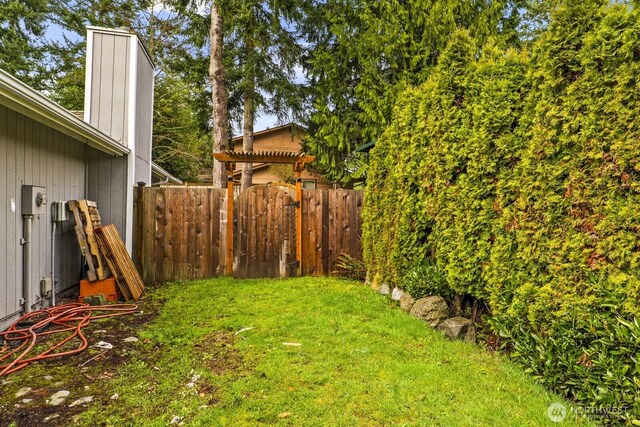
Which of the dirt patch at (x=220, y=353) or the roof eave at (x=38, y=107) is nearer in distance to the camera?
the roof eave at (x=38, y=107)

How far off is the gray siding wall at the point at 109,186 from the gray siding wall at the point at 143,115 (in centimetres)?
51

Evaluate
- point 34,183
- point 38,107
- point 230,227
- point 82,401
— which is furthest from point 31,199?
point 230,227

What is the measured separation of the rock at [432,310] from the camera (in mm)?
3752

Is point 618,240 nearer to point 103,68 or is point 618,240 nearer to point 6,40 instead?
point 103,68

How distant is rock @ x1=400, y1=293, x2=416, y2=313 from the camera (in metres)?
4.27

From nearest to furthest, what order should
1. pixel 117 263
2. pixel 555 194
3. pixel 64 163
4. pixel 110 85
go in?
pixel 555 194 < pixel 64 163 < pixel 117 263 < pixel 110 85

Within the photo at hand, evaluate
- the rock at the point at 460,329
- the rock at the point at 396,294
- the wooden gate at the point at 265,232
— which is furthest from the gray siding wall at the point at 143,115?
the rock at the point at 460,329

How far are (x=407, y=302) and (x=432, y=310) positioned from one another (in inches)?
21.9

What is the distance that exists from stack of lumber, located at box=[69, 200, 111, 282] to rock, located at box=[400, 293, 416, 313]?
3.73m

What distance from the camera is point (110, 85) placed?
18.1 feet

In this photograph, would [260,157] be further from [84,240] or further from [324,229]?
[84,240]

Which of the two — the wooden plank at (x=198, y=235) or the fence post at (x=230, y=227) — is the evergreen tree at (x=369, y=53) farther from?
the wooden plank at (x=198, y=235)

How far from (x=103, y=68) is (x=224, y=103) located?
3.72m

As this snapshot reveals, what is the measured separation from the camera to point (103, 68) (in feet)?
18.1
